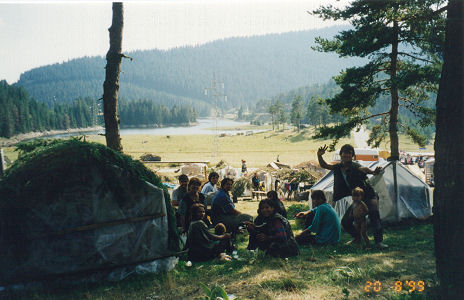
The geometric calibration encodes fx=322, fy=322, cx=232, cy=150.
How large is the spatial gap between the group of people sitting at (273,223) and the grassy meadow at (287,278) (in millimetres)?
282

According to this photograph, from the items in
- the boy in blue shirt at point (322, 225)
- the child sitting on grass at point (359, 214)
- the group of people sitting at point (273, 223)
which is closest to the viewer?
the group of people sitting at point (273, 223)

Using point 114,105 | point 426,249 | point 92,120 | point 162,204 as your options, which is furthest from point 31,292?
point 92,120

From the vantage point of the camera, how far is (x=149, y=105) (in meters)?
178

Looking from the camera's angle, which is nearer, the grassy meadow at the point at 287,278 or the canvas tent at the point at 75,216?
the grassy meadow at the point at 287,278

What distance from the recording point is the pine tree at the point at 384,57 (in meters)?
10.9

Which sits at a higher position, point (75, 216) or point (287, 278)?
point (75, 216)

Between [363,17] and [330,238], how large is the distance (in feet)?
28.3

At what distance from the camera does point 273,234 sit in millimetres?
6195

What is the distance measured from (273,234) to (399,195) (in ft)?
18.1

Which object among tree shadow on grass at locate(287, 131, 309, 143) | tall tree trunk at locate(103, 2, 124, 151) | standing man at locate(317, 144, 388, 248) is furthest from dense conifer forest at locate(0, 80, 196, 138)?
tree shadow on grass at locate(287, 131, 309, 143)
